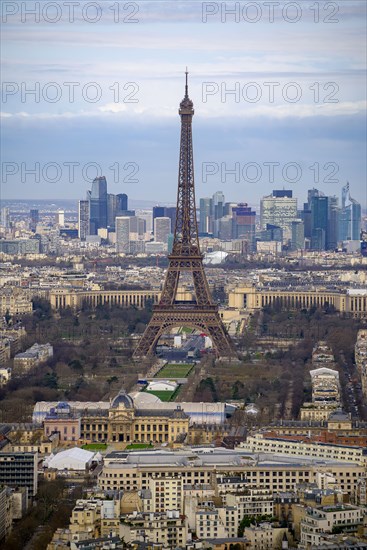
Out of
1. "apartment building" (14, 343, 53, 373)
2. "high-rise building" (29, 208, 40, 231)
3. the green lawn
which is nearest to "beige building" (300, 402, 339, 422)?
the green lawn

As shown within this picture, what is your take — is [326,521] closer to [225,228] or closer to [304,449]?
[304,449]

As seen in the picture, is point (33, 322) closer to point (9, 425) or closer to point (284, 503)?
point (9, 425)

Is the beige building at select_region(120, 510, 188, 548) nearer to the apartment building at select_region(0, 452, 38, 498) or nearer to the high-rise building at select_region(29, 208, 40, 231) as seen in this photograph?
the apartment building at select_region(0, 452, 38, 498)

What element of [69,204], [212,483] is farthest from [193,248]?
[69,204]

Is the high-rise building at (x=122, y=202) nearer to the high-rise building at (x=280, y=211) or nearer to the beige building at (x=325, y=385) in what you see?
the high-rise building at (x=280, y=211)

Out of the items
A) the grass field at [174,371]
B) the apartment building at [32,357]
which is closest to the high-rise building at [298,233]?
the apartment building at [32,357]

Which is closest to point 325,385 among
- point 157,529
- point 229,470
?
point 229,470

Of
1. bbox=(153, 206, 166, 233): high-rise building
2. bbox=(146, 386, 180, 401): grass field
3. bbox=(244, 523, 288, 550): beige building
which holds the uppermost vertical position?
bbox=(153, 206, 166, 233): high-rise building
